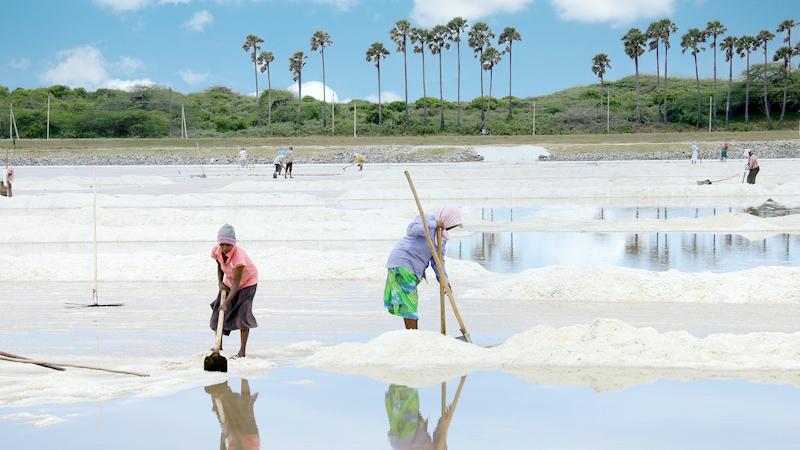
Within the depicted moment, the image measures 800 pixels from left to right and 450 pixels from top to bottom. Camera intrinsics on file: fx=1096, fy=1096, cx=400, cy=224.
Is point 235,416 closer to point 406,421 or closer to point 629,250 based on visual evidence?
point 406,421

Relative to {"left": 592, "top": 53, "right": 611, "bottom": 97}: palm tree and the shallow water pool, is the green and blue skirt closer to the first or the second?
the shallow water pool

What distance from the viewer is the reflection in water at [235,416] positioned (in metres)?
6.20

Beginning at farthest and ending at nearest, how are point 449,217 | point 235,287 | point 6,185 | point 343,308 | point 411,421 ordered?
point 6,185 → point 343,308 → point 449,217 → point 235,287 → point 411,421

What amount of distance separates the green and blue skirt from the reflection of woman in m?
1.10

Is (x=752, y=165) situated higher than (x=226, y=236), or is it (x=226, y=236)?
(x=752, y=165)

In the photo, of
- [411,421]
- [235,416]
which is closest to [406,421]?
[411,421]

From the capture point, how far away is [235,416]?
6746mm

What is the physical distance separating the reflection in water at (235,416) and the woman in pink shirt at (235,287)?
0.58m

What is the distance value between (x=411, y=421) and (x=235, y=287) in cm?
196

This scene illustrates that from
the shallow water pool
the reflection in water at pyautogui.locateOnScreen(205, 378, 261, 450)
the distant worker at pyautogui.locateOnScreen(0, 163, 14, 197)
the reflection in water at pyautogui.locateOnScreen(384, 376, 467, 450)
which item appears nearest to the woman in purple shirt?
the shallow water pool

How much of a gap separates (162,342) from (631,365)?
3863 millimetres

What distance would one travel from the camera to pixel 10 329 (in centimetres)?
986

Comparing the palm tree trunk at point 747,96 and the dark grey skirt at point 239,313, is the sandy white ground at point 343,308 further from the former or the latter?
the palm tree trunk at point 747,96

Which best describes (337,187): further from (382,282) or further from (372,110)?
(372,110)
